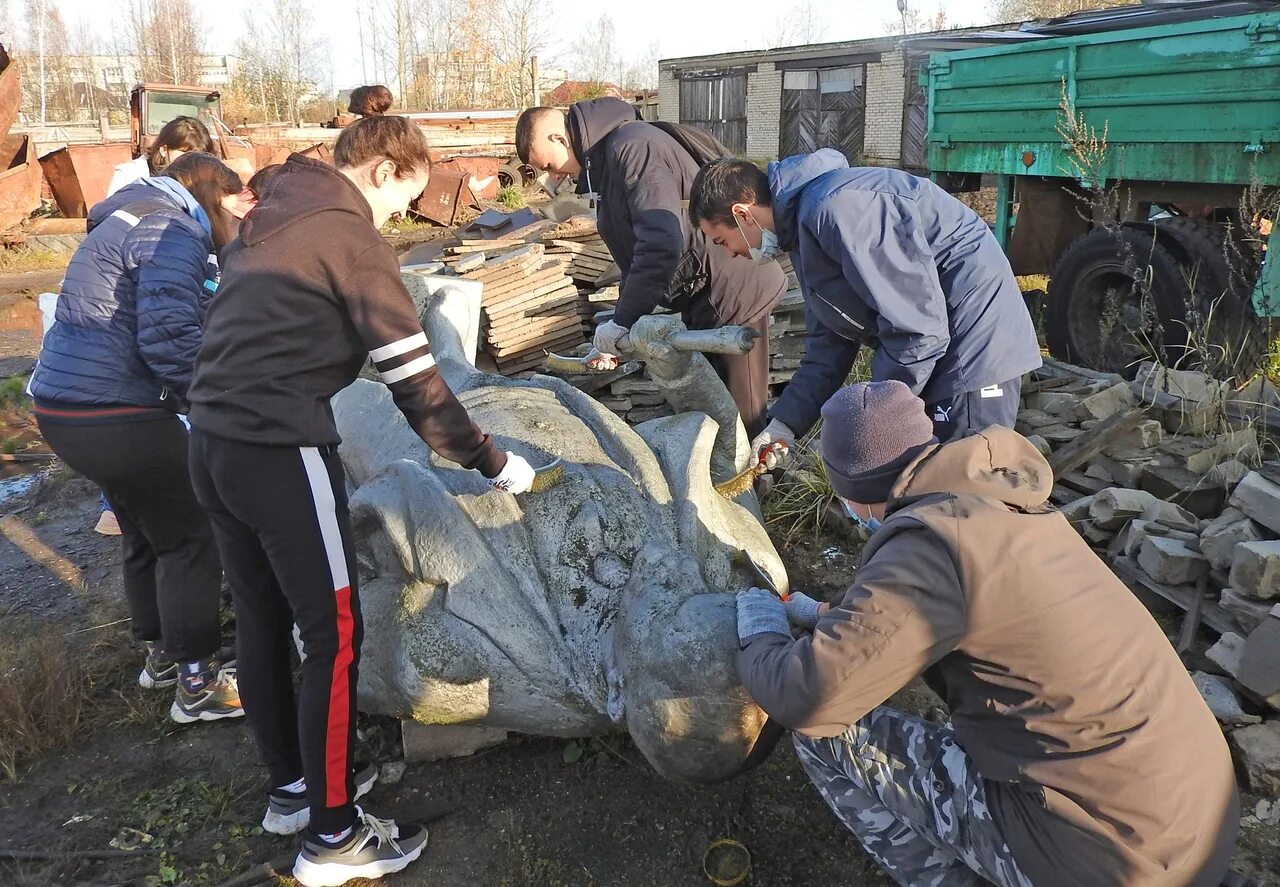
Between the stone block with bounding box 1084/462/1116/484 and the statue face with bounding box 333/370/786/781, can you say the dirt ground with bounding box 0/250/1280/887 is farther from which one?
the stone block with bounding box 1084/462/1116/484

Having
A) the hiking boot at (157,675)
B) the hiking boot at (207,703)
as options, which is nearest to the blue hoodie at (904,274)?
the hiking boot at (207,703)

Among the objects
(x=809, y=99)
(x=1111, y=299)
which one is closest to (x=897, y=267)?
(x=1111, y=299)

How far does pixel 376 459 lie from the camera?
3.32 m

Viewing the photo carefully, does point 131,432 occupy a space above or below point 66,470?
above

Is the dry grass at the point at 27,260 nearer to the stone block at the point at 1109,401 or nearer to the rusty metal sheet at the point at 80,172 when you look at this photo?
the rusty metal sheet at the point at 80,172

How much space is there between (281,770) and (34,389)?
1.59m

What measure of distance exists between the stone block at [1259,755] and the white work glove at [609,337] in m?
2.60

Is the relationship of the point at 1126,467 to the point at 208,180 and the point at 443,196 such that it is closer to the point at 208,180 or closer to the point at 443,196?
the point at 208,180

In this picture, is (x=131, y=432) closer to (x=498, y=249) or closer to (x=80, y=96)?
(x=498, y=249)

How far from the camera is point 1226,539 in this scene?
11.7 ft

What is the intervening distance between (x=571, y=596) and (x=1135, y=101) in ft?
18.0

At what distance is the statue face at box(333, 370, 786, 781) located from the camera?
2.21 m

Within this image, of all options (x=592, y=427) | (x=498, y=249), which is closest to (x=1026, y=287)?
(x=498, y=249)

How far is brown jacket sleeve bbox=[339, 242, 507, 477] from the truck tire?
181 inches
